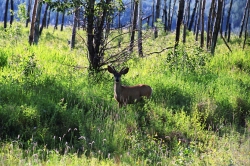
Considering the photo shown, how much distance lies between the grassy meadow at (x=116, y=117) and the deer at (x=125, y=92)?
0.17 m

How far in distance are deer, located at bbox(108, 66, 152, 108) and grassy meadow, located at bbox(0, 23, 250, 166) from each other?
0.17m

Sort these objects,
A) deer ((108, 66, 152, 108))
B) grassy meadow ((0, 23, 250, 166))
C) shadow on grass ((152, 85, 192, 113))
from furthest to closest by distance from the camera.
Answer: shadow on grass ((152, 85, 192, 113)) → deer ((108, 66, 152, 108)) → grassy meadow ((0, 23, 250, 166))

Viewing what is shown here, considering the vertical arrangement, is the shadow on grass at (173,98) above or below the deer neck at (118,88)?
below

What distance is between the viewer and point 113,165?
16.1 ft

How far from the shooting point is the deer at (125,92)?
23.6 ft

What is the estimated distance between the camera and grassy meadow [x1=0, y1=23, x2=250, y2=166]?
206 inches

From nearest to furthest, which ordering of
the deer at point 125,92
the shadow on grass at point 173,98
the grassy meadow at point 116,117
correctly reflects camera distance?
the grassy meadow at point 116,117 < the deer at point 125,92 < the shadow on grass at point 173,98

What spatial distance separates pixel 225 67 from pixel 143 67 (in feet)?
9.36

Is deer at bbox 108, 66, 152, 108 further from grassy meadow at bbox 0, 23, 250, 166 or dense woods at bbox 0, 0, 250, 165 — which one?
grassy meadow at bbox 0, 23, 250, 166

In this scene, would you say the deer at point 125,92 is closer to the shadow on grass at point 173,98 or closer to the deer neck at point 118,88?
the deer neck at point 118,88

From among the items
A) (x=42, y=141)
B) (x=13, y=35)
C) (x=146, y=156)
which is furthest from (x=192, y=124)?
(x=13, y=35)

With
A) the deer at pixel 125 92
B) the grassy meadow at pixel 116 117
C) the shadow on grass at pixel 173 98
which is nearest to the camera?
the grassy meadow at pixel 116 117

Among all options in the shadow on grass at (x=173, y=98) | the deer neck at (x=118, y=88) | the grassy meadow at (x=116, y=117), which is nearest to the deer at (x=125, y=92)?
the deer neck at (x=118, y=88)

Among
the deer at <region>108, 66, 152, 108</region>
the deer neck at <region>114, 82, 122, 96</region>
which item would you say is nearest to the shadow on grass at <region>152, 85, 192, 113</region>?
the deer at <region>108, 66, 152, 108</region>
